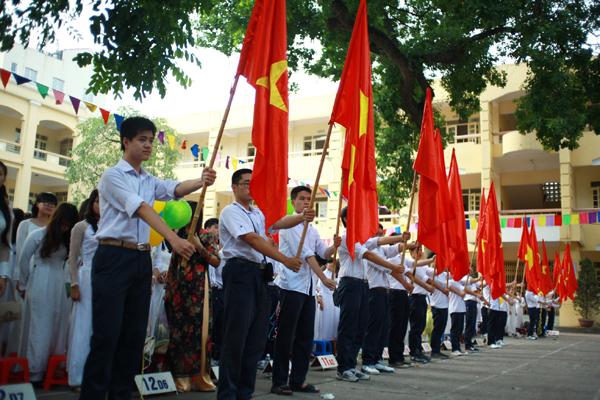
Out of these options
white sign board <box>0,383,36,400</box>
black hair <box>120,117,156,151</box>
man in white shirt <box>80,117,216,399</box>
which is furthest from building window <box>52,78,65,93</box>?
white sign board <box>0,383,36,400</box>

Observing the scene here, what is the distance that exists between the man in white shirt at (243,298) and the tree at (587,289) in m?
19.2

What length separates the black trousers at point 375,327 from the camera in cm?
635

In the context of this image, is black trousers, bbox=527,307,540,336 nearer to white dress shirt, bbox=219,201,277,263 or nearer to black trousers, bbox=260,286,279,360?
black trousers, bbox=260,286,279,360

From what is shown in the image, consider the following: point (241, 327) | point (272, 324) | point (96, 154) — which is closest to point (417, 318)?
point (272, 324)

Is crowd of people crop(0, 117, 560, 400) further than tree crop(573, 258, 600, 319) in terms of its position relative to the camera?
No

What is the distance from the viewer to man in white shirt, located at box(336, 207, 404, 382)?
18.5ft

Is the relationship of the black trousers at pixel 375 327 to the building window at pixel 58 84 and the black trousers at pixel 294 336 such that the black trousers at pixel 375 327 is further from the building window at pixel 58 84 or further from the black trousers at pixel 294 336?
the building window at pixel 58 84

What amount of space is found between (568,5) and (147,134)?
9.42 meters

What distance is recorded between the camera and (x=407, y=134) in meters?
11.9

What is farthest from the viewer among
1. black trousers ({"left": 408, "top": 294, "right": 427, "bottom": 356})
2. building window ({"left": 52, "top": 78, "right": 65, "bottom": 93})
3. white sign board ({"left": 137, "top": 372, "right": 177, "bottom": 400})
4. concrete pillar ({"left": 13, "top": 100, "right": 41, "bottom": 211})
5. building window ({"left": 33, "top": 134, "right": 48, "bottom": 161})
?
building window ({"left": 52, "top": 78, "right": 65, "bottom": 93})

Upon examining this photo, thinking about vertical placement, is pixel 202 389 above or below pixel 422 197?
below

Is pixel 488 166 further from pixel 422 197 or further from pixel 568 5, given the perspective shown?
pixel 422 197

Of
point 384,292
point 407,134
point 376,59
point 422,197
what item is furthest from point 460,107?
point 384,292

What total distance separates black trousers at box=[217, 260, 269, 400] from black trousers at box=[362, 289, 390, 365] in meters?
2.73
